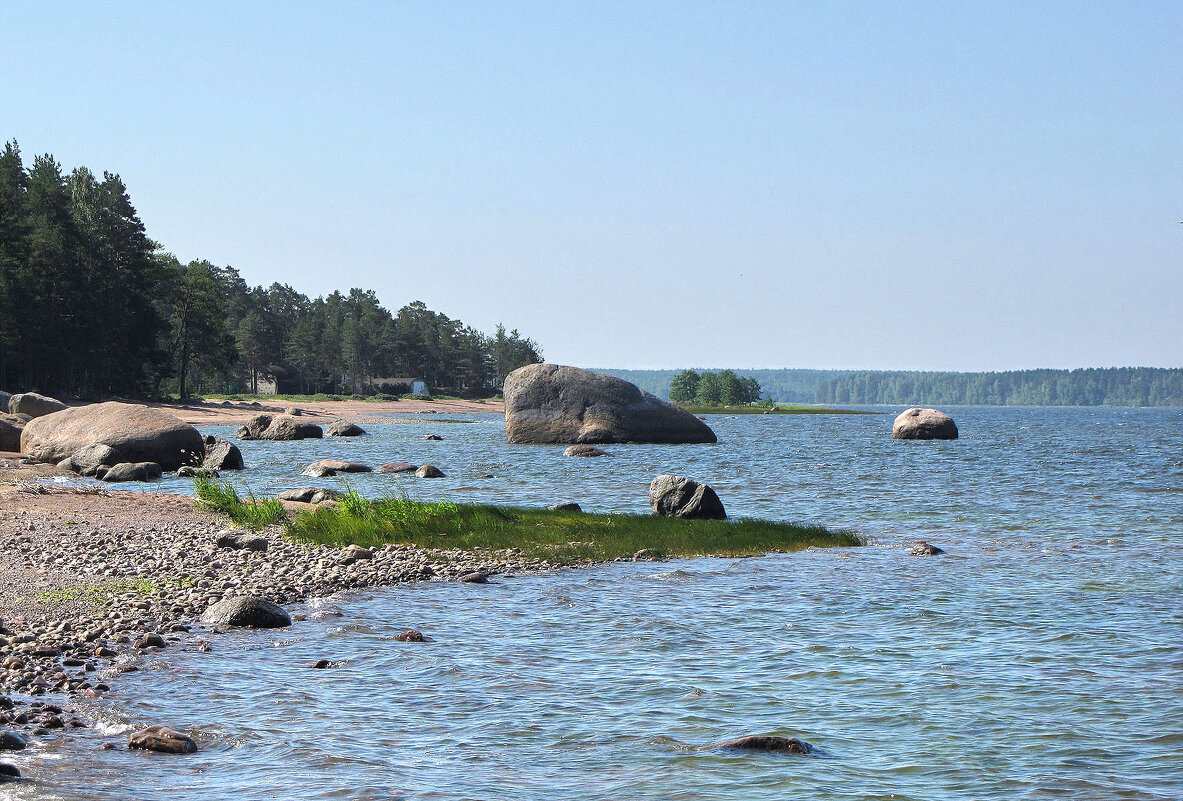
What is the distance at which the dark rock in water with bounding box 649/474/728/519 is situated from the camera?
2289 cm

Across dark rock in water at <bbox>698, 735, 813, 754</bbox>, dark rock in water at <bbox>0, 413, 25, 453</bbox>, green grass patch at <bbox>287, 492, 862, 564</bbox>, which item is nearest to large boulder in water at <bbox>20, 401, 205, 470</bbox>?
dark rock in water at <bbox>0, 413, 25, 453</bbox>

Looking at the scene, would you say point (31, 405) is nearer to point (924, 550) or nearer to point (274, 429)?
point (274, 429)

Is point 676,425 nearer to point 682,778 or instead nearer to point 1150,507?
point 1150,507

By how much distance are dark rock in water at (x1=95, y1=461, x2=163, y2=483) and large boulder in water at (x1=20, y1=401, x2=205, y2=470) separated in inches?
65.3

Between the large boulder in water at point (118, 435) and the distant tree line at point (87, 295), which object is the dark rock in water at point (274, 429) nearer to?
the distant tree line at point (87, 295)

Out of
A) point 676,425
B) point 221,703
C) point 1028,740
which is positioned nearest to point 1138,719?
point 1028,740

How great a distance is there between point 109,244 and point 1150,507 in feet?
224

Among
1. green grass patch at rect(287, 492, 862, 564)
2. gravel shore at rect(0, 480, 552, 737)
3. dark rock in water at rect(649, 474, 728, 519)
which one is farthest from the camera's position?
dark rock in water at rect(649, 474, 728, 519)

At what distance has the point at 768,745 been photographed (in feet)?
26.7

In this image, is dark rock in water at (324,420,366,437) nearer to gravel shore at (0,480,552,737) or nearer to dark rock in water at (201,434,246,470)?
dark rock in water at (201,434,246,470)

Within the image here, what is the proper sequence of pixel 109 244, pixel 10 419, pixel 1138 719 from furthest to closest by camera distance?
1. pixel 109 244
2. pixel 10 419
3. pixel 1138 719

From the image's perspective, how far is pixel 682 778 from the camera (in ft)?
24.7

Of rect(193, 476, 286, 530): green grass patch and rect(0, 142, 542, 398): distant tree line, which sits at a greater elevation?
rect(0, 142, 542, 398): distant tree line

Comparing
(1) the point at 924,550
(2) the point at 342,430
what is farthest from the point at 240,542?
(2) the point at 342,430
